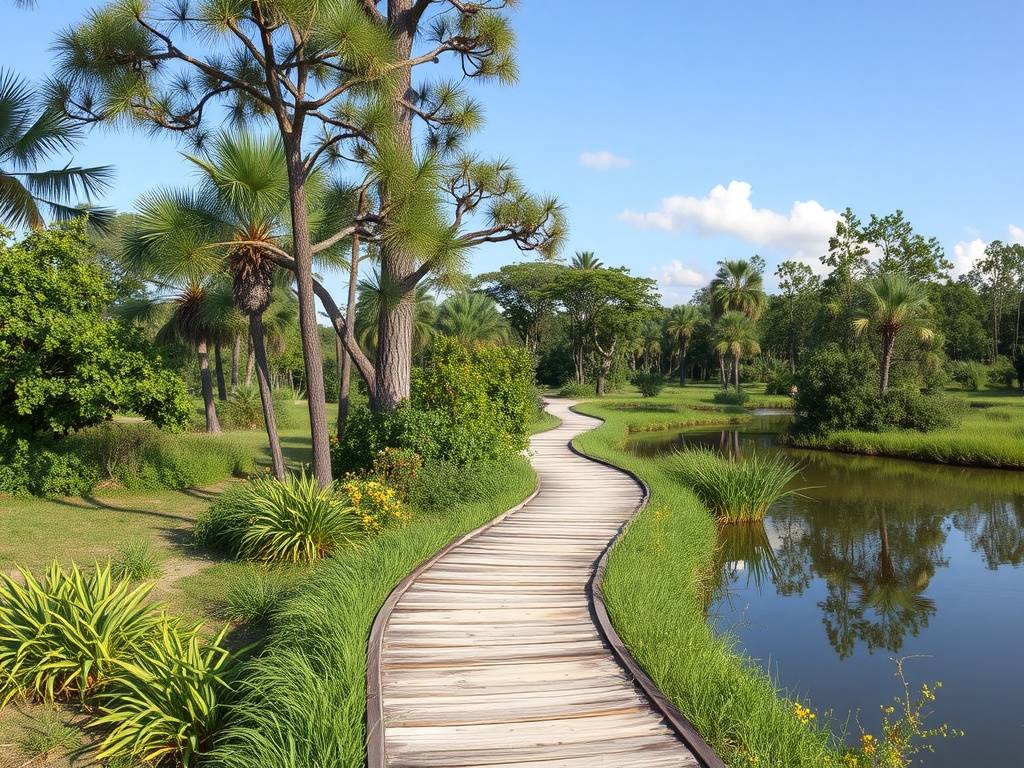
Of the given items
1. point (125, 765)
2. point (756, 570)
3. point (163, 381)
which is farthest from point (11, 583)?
point (756, 570)

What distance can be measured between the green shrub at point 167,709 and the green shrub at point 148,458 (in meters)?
9.30

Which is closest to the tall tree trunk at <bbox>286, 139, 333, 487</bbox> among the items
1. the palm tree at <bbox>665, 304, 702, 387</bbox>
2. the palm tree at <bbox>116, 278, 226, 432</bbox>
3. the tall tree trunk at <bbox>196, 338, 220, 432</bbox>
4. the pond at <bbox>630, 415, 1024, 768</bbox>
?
the pond at <bbox>630, 415, 1024, 768</bbox>

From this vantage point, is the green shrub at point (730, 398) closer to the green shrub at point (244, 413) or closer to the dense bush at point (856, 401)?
the dense bush at point (856, 401)

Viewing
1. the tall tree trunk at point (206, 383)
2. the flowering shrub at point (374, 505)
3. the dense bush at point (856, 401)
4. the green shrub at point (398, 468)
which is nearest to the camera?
the flowering shrub at point (374, 505)

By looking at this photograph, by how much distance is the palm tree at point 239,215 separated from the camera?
10633 millimetres

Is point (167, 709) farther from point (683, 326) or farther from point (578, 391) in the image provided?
point (683, 326)

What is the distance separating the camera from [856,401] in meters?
25.3

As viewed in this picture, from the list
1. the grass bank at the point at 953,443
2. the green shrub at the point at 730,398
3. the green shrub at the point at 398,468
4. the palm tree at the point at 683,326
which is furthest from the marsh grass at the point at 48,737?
the palm tree at the point at 683,326

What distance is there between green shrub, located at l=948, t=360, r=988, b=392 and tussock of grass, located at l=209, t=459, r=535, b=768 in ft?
151

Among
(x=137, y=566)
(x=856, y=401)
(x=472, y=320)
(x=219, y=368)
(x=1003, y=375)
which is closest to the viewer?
(x=137, y=566)

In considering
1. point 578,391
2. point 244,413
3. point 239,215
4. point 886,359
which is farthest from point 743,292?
point 239,215

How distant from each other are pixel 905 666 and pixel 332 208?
10.7 meters

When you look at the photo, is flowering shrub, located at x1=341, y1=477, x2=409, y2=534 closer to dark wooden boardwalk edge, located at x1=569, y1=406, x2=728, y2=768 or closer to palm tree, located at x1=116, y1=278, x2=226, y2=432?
dark wooden boardwalk edge, located at x1=569, y1=406, x2=728, y2=768

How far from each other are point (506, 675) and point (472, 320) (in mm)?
37717
